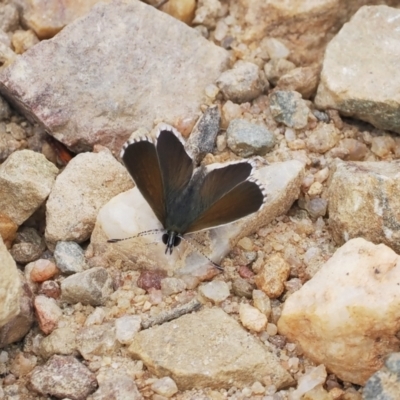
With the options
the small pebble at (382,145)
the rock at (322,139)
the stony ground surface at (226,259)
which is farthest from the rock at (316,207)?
the small pebble at (382,145)

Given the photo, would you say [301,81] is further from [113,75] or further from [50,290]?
[50,290]

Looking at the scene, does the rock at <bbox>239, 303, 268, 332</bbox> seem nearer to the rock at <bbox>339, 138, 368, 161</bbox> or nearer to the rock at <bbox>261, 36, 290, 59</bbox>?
the rock at <bbox>339, 138, 368, 161</bbox>

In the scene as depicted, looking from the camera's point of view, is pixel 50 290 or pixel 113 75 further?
pixel 113 75

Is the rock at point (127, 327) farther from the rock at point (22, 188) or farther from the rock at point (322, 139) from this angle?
the rock at point (322, 139)

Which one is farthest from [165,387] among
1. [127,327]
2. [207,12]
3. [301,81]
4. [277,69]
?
[207,12]

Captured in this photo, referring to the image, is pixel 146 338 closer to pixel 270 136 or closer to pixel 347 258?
pixel 347 258

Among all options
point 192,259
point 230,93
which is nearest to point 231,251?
point 192,259
